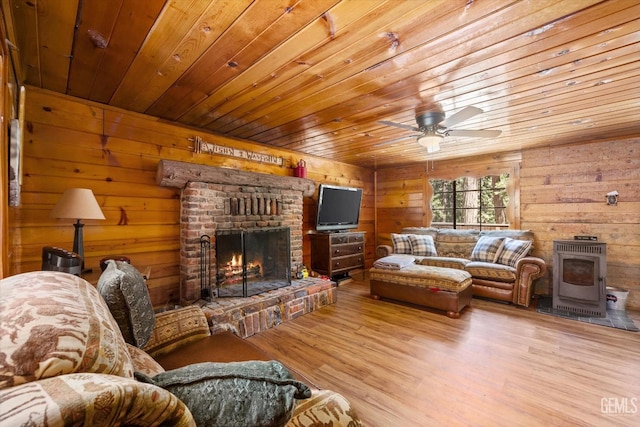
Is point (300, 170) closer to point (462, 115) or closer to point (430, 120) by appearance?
point (430, 120)

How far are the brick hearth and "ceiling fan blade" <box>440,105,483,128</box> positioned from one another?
Result: 2.38m

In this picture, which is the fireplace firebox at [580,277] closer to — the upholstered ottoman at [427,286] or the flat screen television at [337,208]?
the upholstered ottoman at [427,286]

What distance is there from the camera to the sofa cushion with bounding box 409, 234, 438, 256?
467 cm

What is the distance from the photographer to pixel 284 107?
2559 mm

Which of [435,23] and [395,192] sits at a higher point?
[435,23]

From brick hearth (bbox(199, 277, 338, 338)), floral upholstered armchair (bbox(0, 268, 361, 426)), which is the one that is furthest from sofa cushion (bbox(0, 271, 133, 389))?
brick hearth (bbox(199, 277, 338, 338))

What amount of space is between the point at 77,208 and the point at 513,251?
491 centimetres

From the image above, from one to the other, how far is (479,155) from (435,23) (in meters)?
3.85

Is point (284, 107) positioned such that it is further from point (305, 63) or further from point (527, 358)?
point (527, 358)

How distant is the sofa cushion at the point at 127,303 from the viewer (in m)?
1.18

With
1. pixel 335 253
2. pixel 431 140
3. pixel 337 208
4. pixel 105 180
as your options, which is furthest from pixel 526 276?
pixel 105 180

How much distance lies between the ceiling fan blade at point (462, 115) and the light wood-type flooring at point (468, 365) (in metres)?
2.03

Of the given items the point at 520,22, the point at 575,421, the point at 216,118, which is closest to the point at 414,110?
the point at 520,22

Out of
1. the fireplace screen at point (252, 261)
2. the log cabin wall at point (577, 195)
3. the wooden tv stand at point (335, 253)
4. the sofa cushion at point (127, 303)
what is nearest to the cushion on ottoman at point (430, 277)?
the wooden tv stand at point (335, 253)
